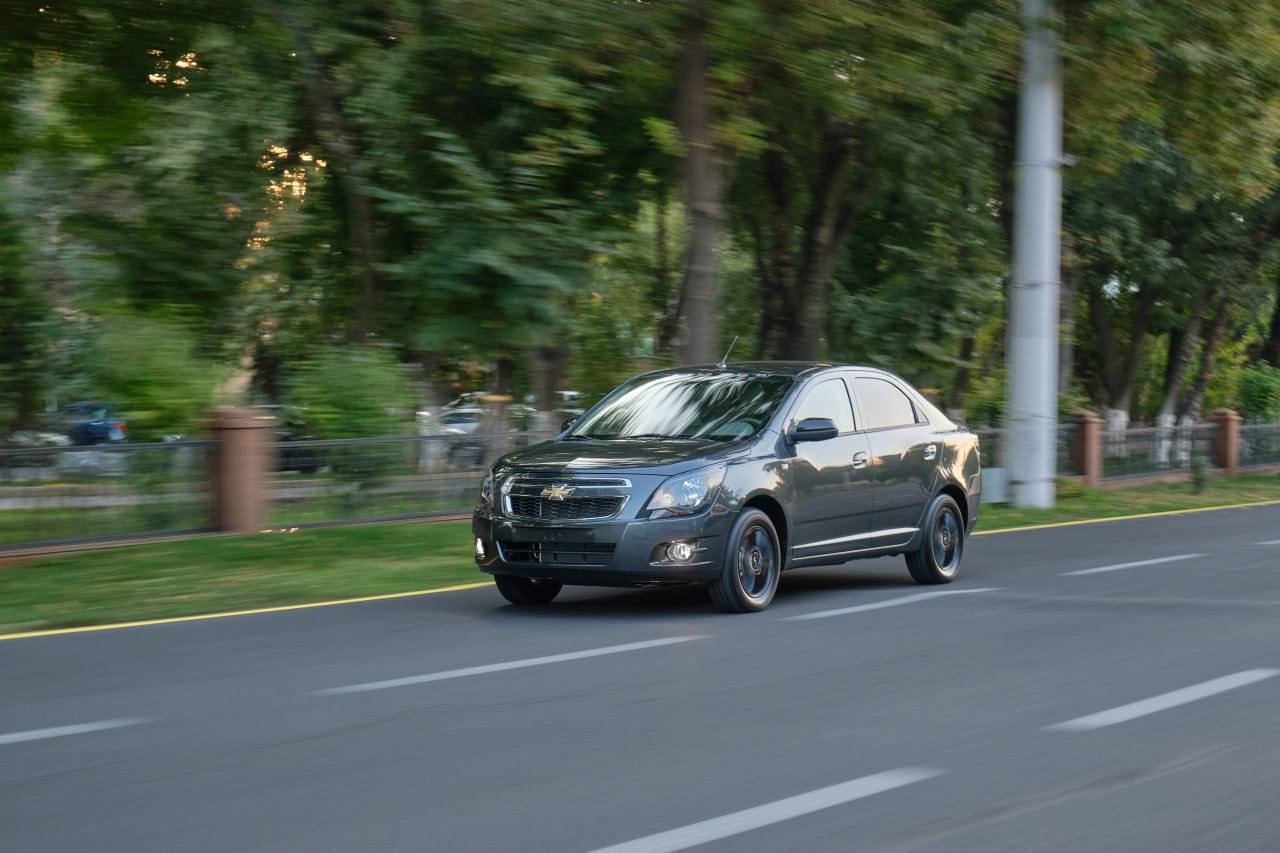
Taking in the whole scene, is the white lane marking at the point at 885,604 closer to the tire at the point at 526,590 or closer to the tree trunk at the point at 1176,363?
the tire at the point at 526,590

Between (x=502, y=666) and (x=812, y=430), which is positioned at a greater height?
(x=812, y=430)

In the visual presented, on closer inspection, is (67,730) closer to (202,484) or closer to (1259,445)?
(202,484)

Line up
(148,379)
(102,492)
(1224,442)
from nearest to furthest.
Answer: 1. (102,492)
2. (148,379)
3. (1224,442)

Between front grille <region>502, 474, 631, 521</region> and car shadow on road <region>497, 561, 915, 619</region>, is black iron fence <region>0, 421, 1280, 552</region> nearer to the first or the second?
car shadow on road <region>497, 561, 915, 619</region>

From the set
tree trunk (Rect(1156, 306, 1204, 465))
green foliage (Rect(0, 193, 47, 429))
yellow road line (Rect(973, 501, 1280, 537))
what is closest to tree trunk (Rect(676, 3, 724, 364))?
yellow road line (Rect(973, 501, 1280, 537))

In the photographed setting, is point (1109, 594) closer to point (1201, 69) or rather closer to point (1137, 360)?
point (1201, 69)

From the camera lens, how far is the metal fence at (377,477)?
16984 mm

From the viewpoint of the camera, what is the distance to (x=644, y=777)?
20.3 ft

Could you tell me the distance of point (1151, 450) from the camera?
29.5 metres

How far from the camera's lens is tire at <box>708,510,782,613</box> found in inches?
421

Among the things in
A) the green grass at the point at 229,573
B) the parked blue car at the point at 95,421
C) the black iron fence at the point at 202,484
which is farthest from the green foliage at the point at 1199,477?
the parked blue car at the point at 95,421

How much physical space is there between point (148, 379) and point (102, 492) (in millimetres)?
5944

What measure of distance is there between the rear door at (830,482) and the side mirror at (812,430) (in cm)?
9

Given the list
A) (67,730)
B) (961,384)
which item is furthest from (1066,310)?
(67,730)
